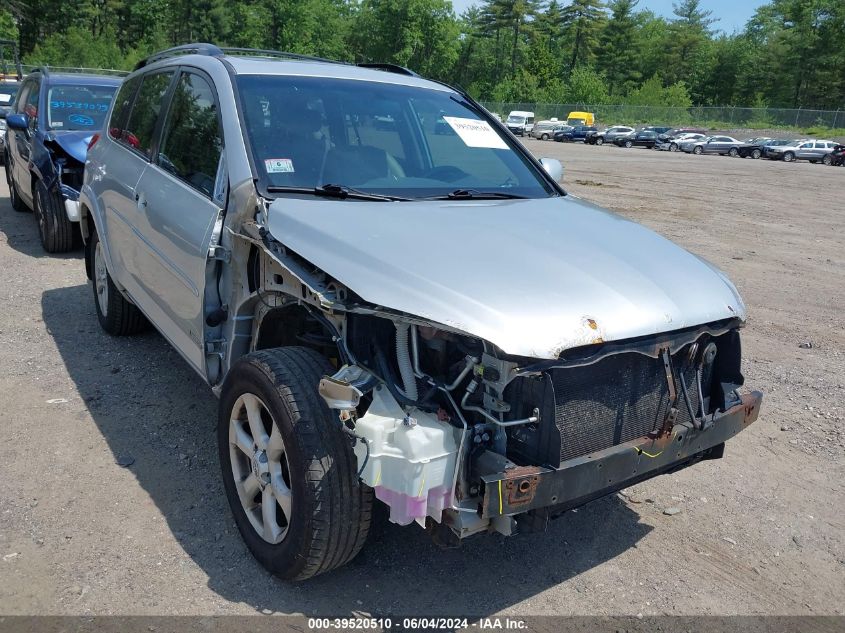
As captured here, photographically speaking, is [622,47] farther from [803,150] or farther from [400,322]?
[400,322]

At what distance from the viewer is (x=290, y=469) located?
2.64 metres

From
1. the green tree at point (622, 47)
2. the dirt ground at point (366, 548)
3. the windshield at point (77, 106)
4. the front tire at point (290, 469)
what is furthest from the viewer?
the green tree at point (622, 47)

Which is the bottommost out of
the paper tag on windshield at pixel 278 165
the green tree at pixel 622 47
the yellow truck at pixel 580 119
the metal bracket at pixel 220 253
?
the metal bracket at pixel 220 253

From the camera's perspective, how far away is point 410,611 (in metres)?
2.81

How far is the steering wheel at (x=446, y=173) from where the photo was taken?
3.77 m

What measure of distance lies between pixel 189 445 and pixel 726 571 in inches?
110

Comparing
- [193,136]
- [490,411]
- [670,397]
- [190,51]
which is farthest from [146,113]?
[670,397]

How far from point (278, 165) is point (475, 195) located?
98 centimetres

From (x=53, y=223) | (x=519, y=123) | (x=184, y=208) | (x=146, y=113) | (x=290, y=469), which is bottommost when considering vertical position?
(x=290, y=469)

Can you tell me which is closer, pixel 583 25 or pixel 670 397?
pixel 670 397

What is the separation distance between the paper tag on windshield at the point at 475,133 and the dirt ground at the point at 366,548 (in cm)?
210

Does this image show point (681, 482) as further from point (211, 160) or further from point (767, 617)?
point (211, 160)

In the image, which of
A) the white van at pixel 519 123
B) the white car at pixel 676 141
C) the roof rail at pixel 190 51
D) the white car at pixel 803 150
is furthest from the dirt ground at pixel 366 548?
the white van at pixel 519 123

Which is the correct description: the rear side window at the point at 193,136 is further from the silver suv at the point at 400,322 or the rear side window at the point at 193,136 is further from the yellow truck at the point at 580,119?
the yellow truck at the point at 580,119
